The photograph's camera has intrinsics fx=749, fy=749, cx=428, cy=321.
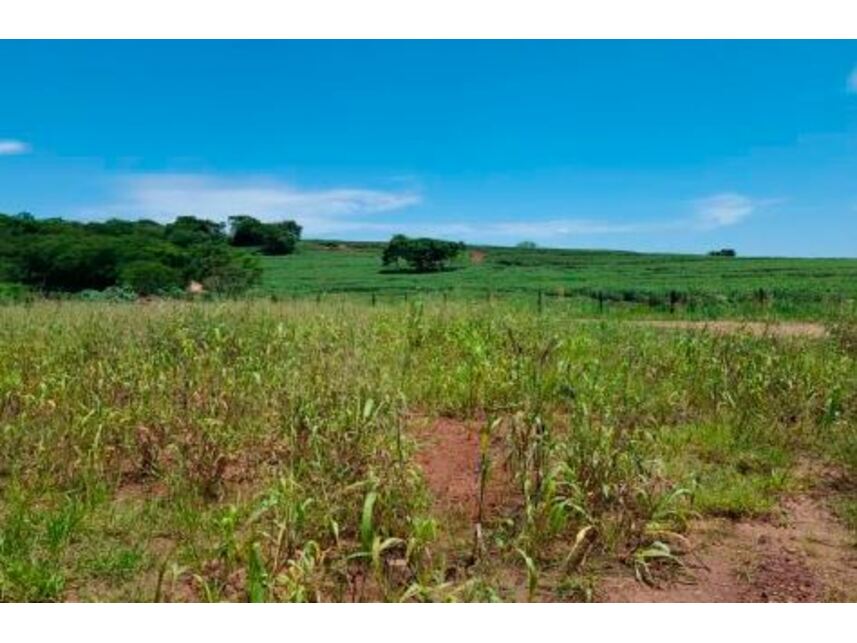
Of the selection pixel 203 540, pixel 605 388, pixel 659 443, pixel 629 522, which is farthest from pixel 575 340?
pixel 203 540

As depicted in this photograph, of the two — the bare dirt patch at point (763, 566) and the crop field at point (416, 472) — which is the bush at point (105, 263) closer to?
the crop field at point (416, 472)

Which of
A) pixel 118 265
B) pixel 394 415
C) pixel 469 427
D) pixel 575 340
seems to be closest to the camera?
pixel 394 415

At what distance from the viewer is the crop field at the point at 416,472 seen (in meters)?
2.98

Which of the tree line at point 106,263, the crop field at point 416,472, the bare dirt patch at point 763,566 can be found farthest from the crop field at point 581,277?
the bare dirt patch at point 763,566

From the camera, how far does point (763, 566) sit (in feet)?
10.4

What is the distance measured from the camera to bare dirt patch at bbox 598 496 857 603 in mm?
2945

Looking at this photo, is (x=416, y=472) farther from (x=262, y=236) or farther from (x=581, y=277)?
(x=262, y=236)

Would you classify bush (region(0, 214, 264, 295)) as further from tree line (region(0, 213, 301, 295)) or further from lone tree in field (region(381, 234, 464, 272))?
lone tree in field (region(381, 234, 464, 272))

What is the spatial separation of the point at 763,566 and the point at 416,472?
1.60m

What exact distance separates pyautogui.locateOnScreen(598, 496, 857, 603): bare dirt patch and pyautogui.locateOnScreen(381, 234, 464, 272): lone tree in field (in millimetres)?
43075

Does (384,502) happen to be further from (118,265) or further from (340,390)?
(118,265)

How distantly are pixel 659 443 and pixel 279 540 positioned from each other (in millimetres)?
2607

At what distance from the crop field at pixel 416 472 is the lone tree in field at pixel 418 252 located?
39746 millimetres

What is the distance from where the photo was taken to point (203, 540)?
3.31m
